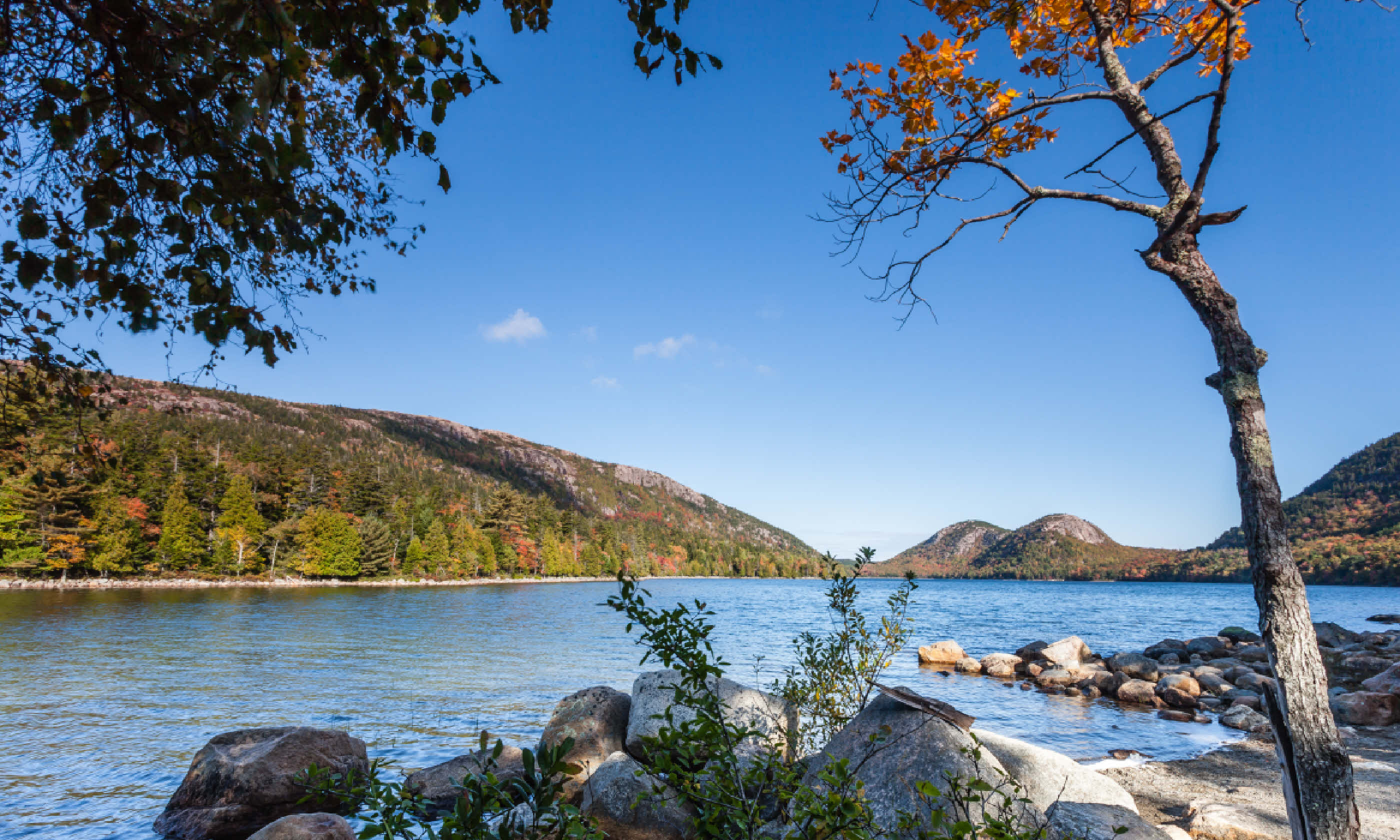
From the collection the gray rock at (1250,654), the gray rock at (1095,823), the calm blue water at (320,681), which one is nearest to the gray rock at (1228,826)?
the gray rock at (1095,823)

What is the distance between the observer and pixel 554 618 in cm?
3391

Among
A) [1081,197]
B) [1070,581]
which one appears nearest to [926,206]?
[1081,197]

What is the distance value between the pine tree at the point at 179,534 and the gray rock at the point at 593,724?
65040mm

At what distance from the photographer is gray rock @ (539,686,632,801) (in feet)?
26.6

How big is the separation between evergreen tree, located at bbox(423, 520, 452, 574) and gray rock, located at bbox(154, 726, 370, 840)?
73159 millimetres

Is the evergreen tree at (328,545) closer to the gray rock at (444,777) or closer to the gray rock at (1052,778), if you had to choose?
the gray rock at (444,777)

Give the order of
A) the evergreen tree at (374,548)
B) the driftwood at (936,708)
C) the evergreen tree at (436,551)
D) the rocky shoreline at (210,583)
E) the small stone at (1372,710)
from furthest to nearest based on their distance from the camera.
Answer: the evergreen tree at (436,551) → the evergreen tree at (374,548) → the rocky shoreline at (210,583) → the small stone at (1372,710) → the driftwood at (936,708)

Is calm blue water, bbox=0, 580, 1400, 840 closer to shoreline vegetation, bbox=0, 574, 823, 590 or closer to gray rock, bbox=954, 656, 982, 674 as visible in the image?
gray rock, bbox=954, 656, 982, 674

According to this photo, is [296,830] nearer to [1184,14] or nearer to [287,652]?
[1184,14]

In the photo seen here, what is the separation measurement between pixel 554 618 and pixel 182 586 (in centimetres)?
3926

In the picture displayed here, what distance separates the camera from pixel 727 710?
6875mm

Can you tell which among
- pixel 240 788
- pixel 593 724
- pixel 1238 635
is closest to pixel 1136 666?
pixel 1238 635

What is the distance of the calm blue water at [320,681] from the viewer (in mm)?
8797

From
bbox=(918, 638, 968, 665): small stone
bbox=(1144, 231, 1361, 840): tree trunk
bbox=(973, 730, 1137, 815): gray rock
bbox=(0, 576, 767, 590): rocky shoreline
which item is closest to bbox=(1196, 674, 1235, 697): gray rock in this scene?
bbox=(918, 638, 968, 665): small stone
